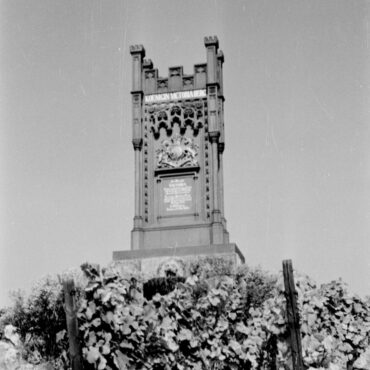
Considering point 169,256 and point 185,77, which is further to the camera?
point 185,77

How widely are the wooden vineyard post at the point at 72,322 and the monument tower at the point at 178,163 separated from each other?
61.2ft

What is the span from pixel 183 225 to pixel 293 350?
1914cm

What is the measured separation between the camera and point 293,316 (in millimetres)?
6570

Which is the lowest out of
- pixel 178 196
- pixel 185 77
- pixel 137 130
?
pixel 178 196

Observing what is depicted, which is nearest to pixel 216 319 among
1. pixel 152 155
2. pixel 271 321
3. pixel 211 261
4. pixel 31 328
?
pixel 271 321

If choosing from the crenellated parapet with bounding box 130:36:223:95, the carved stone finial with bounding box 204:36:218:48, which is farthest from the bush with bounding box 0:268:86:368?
the carved stone finial with bounding box 204:36:218:48

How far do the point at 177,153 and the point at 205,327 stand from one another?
18010 mm

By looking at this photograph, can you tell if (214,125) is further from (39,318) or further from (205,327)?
(205,327)

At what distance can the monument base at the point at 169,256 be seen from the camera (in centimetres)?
2420

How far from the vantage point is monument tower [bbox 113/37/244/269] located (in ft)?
83.1

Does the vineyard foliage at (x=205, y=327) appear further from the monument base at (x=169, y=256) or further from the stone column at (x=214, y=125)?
the stone column at (x=214, y=125)

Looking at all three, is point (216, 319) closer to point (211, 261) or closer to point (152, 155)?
point (211, 261)

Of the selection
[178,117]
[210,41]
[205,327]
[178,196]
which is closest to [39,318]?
[178,196]

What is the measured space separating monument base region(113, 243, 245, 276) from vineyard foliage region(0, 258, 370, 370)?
13.3 meters
